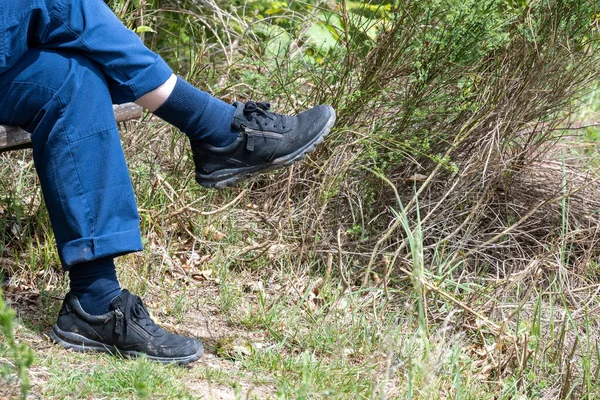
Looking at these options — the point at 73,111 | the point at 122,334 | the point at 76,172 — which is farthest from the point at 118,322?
the point at 73,111

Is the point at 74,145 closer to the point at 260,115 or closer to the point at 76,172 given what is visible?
the point at 76,172

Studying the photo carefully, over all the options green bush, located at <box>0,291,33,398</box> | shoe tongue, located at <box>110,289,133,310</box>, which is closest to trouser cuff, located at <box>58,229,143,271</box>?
shoe tongue, located at <box>110,289,133,310</box>

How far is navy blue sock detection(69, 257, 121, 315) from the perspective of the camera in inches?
95.0

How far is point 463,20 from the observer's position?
3281 millimetres

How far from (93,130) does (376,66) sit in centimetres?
153

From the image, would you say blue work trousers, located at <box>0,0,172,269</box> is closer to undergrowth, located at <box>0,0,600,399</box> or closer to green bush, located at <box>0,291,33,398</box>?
green bush, located at <box>0,291,33,398</box>

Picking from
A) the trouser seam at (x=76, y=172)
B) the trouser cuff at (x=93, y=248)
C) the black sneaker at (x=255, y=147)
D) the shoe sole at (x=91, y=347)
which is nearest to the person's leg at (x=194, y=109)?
the black sneaker at (x=255, y=147)

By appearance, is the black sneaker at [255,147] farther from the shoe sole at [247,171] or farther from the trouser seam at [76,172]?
the trouser seam at [76,172]

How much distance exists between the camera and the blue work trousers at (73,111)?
2.27 metres

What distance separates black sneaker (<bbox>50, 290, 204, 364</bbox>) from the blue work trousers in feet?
0.63

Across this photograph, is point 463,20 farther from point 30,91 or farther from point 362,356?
point 30,91

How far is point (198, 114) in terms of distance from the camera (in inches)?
100

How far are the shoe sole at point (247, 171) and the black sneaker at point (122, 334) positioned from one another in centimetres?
45

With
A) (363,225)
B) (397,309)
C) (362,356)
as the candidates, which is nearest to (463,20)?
(363,225)
